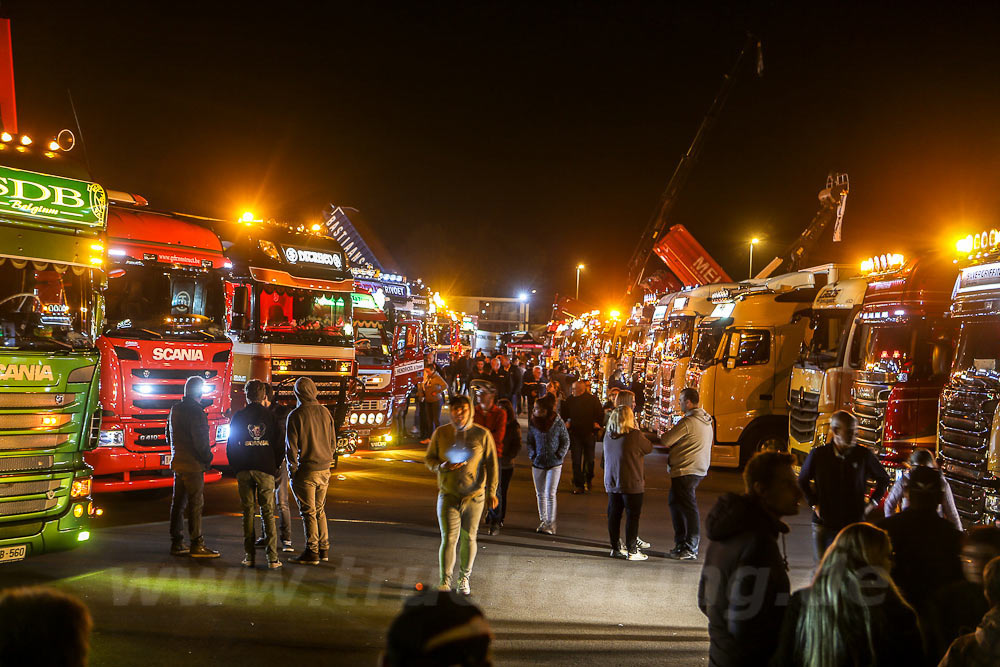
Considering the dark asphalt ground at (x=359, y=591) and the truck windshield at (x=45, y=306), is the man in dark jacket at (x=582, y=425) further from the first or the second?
the truck windshield at (x=45, y=306)

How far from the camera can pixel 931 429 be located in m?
11.0

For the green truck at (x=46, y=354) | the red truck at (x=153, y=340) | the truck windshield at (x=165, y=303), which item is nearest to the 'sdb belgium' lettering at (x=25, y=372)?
the green truck at (x=46, y=354)

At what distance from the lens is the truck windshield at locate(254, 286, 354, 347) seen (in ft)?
44.4

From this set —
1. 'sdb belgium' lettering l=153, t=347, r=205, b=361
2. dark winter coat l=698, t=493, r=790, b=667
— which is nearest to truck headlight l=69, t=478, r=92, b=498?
Result: 'sdb belgium' lettering l=153, t=347, r=205, b=361

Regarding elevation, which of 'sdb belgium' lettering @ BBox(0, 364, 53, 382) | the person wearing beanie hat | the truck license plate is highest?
'sdb belgium' lettering @ BBox(0, 364, 53, 382)

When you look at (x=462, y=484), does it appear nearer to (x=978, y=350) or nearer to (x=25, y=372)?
(x=25, y=372)

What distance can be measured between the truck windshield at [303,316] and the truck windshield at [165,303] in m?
1.81

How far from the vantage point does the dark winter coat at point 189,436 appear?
833cm

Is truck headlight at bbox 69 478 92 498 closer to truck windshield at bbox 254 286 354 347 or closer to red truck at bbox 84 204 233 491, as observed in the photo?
red truck at bbox 84 204 233 491

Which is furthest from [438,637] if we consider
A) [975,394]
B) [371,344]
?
[371,344]

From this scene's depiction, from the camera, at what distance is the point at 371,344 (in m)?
17.8

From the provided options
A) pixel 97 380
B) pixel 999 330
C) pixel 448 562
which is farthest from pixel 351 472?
pixel 999 330

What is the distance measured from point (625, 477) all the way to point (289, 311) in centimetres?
738

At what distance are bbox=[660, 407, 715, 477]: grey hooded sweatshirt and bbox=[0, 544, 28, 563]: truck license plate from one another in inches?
247
